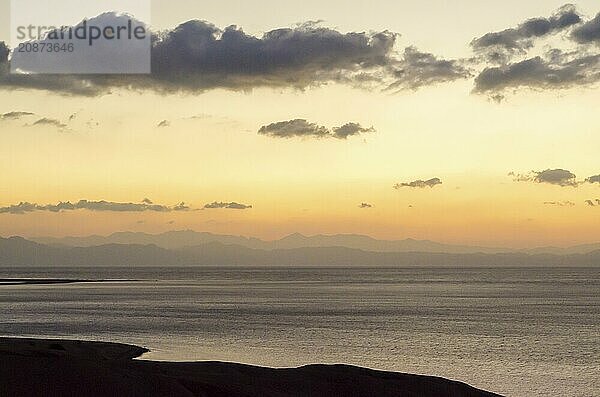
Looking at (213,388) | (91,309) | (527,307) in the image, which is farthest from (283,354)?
(527,307)

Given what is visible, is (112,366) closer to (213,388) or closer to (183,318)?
(213,388)

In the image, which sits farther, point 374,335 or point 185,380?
point 374,335

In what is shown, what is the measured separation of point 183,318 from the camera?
8175cm

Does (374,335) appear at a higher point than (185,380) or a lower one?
lower

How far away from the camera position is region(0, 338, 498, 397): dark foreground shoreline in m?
24.2

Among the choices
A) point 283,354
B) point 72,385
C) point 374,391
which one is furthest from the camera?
point 283,354

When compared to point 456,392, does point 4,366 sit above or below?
above

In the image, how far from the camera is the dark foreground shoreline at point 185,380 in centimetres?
2423

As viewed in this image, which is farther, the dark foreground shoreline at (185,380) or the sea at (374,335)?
the sea at (374,335)

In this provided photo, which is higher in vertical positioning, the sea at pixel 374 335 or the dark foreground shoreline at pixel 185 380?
the dark foreground shoreline at pixel 185 380

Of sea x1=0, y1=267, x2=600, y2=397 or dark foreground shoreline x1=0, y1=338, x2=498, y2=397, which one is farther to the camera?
sea x1=0, y1=267, x2=600, y2=397

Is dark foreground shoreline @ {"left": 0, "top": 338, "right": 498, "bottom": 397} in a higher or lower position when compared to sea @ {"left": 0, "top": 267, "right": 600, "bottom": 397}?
higher

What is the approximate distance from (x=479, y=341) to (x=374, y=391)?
110 feet

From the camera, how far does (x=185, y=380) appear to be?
27.4m
